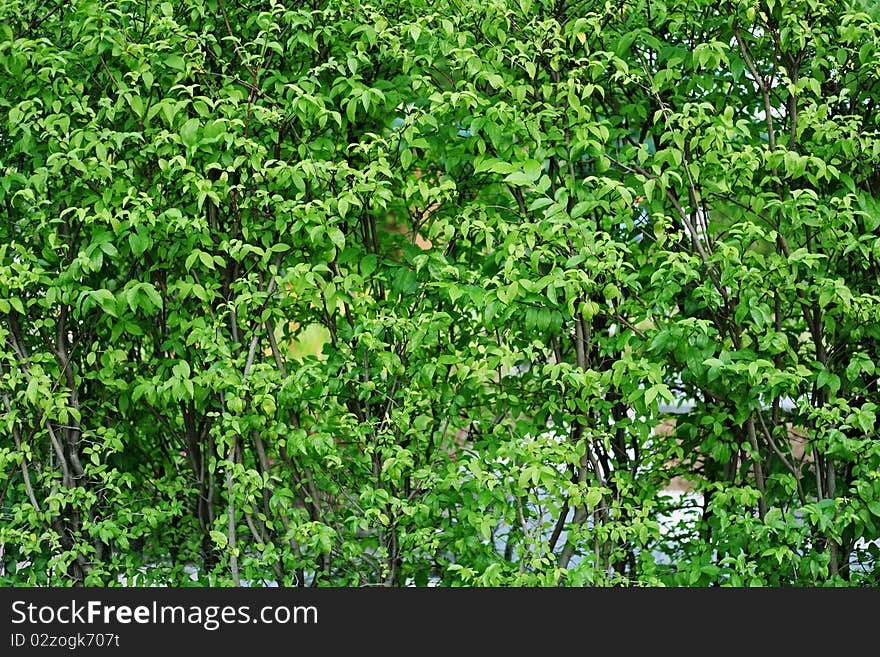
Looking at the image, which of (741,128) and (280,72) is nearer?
(741,128)

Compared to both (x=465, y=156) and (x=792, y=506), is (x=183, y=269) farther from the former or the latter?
(x=792, y=506)

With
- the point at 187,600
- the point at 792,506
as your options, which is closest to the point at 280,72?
the point at 187,600

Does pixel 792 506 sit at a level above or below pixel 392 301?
below

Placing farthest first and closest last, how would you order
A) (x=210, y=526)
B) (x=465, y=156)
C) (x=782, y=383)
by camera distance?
(x=210, y=526), (x=465, y=156), (x=782, y=383)

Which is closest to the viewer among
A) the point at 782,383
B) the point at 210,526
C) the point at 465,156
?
the point at 782,383

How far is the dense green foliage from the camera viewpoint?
3.17m

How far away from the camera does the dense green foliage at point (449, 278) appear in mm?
3174

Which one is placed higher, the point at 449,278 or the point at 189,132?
the point at 189,132

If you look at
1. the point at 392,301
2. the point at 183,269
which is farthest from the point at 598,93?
the point at 183,269

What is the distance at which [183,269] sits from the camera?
11.2 feet

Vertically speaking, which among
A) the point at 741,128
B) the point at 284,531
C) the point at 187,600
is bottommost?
the point at 187,600

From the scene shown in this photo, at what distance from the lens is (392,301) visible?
3.35 metres

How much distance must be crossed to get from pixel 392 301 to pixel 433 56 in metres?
0.85

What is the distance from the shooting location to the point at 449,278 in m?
3.25
